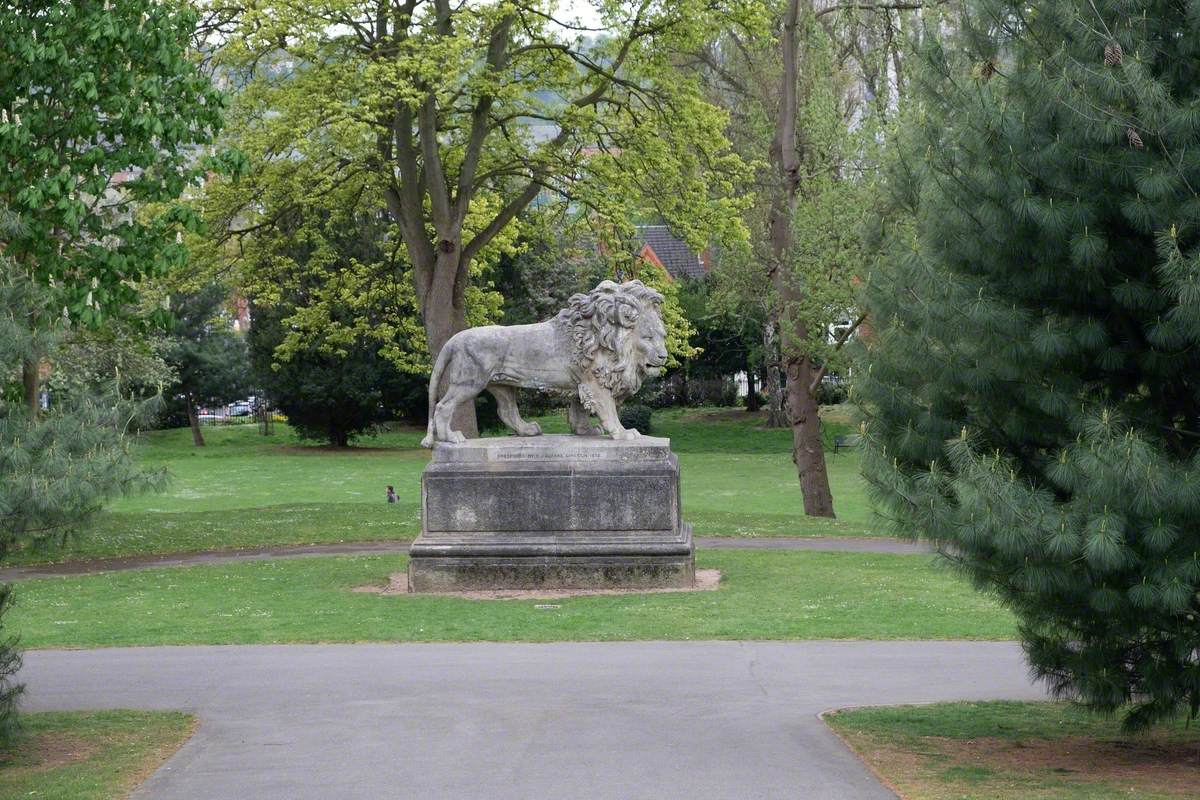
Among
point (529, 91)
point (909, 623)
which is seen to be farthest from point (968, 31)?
point (529, 91)

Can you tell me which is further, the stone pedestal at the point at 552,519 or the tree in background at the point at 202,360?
the tree in background at the point at 202,360

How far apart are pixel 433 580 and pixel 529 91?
41.1 feet

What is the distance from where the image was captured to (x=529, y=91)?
27312 mm

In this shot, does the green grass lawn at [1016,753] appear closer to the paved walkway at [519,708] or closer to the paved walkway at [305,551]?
the paved walkway at [519,708]

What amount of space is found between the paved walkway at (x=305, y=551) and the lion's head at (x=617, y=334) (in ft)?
17.5

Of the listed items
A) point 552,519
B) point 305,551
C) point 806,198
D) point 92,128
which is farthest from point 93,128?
point 806,198

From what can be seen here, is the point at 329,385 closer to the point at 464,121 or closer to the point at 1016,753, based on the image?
the point at 464,121

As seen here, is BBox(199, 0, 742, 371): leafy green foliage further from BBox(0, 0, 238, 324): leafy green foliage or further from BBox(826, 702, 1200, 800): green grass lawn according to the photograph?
BBox(826, 702, 1200, 800): green grass lawn

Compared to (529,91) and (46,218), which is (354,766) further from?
(529,91)

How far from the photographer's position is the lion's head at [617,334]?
17484mm

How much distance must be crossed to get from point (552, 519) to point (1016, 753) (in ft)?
27.0

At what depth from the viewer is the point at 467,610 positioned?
1603cm

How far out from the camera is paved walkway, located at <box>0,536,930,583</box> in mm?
20312

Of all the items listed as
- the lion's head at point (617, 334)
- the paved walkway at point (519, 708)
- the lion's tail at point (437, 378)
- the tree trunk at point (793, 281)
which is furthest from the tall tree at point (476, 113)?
the paved walkway at point (519, 708)
